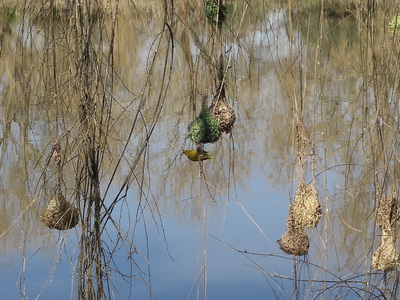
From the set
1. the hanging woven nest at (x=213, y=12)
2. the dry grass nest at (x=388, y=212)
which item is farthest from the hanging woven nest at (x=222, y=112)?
the dry grass nest at (x=388, y=212)

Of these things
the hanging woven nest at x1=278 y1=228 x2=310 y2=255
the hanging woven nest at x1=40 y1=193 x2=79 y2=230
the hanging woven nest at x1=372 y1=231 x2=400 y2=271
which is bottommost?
the hanging woven nest at x1=372 y1=231 x2=400 y2=271

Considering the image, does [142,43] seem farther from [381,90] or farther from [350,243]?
[381,90]

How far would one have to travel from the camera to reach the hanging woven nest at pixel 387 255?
2598 millimetres

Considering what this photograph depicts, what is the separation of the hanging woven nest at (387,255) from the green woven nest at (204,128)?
639 mm

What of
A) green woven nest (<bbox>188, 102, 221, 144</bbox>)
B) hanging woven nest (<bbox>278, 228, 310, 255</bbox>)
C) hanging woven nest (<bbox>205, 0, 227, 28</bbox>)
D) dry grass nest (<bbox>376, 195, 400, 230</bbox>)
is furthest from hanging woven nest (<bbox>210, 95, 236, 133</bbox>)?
dry grass nest (<bbox>376, 195, 400, 230</bbox>)

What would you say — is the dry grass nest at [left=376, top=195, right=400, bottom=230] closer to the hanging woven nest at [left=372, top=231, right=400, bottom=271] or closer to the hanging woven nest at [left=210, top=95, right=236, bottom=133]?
the hanging woven nest at [left=372, top=231, right=400, bottom=271]

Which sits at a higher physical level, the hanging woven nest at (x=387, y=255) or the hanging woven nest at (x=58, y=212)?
the hanging woven nest at (x=58, y=212)

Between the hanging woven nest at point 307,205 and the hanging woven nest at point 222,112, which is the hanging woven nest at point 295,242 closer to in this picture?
the hanging woven nest at point 307,205

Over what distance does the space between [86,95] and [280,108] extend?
4.79m

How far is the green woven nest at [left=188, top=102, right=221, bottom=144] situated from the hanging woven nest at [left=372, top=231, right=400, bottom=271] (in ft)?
2.10

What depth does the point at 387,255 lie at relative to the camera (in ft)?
8.54

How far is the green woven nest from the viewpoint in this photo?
2506 millimetres

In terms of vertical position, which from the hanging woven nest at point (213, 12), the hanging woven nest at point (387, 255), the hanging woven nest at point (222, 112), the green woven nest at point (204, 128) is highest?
the hanging woven nest at point (213, 12)

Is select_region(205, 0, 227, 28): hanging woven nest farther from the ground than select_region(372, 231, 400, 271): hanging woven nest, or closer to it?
farther from the ground
